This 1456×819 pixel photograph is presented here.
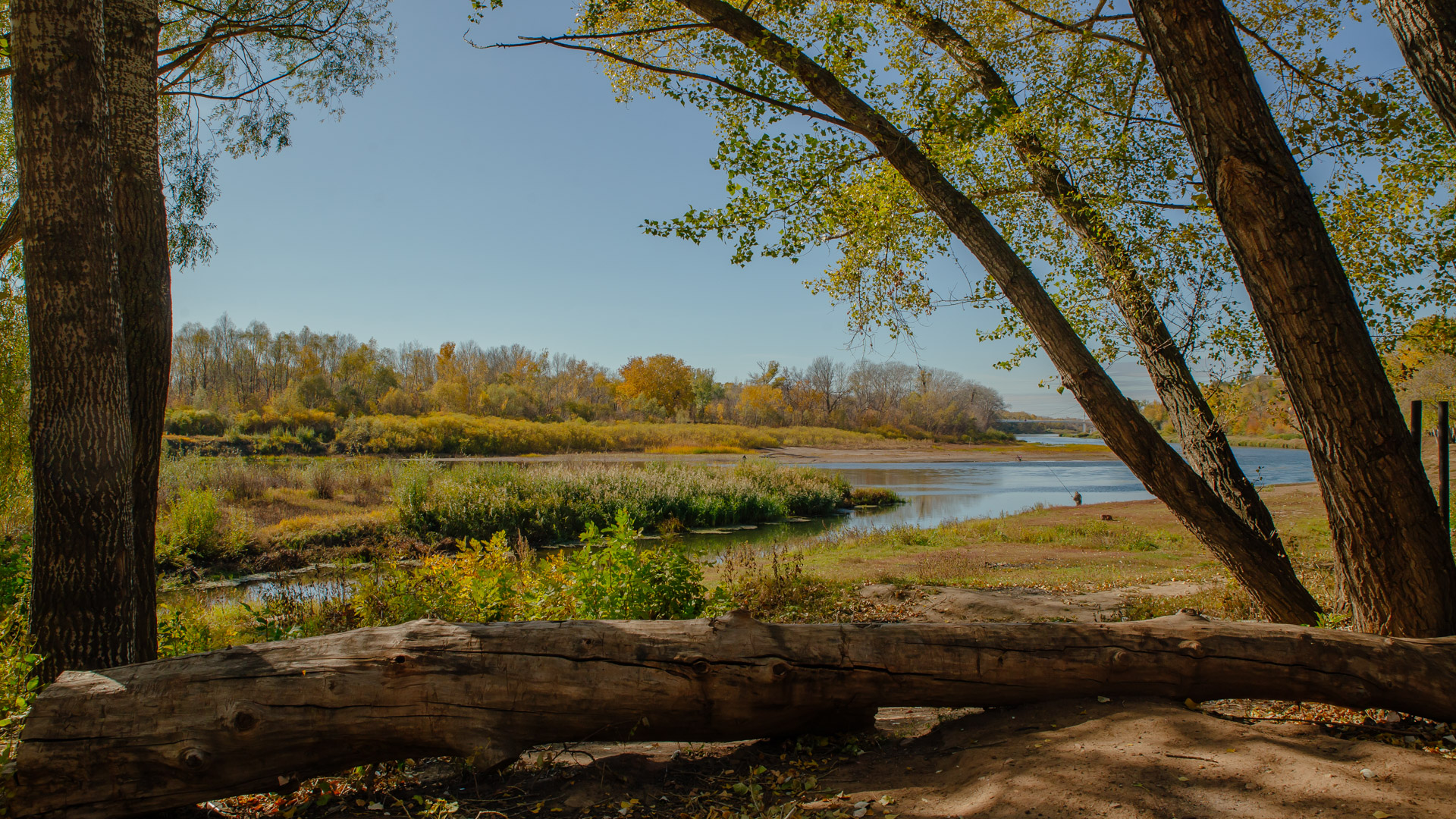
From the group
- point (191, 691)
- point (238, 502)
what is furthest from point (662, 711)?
point (238, 502)

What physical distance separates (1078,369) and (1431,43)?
2.38 metres

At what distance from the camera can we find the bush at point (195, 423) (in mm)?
32875

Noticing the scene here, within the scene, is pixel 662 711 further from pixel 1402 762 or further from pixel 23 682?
pixel 23 682

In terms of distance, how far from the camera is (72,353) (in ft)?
11.5

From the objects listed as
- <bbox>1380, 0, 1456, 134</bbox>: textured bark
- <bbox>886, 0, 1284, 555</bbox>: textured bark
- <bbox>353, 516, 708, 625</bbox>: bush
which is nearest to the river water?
<bbox>886, 0, 1284, 555</bbox>: textured bark

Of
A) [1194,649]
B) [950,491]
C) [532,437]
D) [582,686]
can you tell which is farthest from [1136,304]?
[532,437]

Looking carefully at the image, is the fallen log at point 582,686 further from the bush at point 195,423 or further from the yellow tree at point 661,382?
the yellow tree at point 661,382

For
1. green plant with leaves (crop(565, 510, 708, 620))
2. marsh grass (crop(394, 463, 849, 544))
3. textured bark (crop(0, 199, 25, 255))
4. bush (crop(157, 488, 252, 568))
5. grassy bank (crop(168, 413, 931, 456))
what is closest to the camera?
green plant with leaves (crop(565, 510, 708, 620))

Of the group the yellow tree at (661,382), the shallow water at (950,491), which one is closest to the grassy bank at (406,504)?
the shallow water at (950,491)

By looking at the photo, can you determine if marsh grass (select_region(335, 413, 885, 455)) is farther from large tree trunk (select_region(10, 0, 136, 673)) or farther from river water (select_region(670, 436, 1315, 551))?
large tree trunk (select_region(10, 0, 136, 673))

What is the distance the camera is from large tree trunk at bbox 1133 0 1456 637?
11.3 ft

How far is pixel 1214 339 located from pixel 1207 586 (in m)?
3.45

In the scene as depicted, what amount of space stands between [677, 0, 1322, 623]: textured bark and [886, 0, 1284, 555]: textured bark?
294mm

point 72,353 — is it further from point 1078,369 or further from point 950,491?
point 950,491
